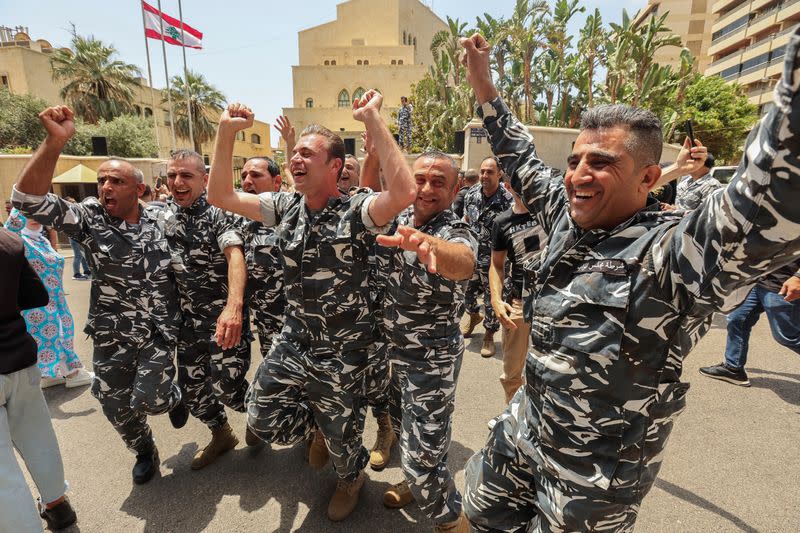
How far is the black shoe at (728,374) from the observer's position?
415cm

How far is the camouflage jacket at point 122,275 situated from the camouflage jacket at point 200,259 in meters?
0.12

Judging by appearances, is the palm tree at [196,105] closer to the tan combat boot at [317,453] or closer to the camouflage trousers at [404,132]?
the camouflage trousers at [404,132]

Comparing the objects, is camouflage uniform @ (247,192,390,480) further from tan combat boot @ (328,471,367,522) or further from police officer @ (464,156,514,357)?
police officer @ (464,156,514,357)

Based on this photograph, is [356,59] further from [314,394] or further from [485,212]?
[314,394]

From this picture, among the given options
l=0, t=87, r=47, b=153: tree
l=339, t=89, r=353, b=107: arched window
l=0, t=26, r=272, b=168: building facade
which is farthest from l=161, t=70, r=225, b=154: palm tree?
l=339, t=89, r=353, b=107: arched window

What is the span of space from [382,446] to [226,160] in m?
2.25

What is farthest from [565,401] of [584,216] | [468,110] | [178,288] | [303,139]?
[468,110]

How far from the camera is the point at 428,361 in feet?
→ 7.55

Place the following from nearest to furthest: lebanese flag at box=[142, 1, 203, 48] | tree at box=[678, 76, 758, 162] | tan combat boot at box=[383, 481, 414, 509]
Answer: tan combat boot at box=[383, 481, 414, 509]
lebanese flag at box=[142, 1, 203, 48]
tree at box=[678, 76, 758, 162]

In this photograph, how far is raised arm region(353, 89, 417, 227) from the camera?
200 cm

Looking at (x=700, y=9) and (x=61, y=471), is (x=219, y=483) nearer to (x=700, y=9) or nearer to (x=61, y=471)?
(x=61, y=471)

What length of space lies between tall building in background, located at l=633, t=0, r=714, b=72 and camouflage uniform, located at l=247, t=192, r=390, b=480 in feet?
211

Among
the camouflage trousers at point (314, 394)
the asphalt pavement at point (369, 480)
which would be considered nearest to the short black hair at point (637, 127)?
the camouflage trousers at point (314, 394)

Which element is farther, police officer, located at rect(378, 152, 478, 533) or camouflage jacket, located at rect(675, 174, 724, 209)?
camouflage jacket, located at rect(675, 174, 724, 209)
